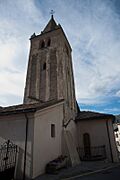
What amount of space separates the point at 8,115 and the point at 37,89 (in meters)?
9.10

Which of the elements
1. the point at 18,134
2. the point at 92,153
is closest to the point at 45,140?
the point at 18,134

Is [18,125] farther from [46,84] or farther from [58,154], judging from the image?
[46,84]

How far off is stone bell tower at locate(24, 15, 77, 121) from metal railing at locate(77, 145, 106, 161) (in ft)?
16.3

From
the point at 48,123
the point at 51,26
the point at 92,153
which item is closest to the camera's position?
the point at 48,123

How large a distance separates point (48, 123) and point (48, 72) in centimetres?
978

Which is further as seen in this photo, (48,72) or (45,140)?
(48,72)

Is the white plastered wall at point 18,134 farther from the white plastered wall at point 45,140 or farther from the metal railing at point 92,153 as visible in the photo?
the metal railing at point 92,153

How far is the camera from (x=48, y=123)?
10922 millimetres

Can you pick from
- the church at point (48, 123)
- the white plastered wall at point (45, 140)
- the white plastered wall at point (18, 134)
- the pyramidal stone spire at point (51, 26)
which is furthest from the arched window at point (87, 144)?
the pyramidal stone spire at point (51, 26)

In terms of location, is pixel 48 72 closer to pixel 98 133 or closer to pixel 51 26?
pixel 98 133

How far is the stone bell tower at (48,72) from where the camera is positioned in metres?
17.6

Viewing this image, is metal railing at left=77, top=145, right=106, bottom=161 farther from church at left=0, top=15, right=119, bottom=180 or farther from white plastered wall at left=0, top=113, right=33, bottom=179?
white plastered wall at left=0, top=113, right=33, bottom=179

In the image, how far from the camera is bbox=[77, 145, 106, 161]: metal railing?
14.4 m

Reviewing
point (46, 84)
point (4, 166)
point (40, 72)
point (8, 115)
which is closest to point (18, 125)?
point (8, 115)
